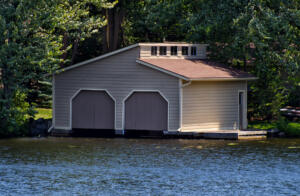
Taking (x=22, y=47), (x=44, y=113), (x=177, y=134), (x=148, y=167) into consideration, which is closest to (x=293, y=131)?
(x=177, y=134)

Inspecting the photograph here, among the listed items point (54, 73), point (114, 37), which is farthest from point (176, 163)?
point (114, 37)

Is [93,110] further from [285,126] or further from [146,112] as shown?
[285,126]

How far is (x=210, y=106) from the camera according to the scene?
1613 inches

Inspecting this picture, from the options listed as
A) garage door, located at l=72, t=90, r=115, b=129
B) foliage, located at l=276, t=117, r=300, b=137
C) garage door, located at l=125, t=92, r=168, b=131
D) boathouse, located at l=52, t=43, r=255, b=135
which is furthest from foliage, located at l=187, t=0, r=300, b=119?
garage door, located at l=72, t=90, r=115, b=129

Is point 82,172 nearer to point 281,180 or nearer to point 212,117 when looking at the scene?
point 281,180

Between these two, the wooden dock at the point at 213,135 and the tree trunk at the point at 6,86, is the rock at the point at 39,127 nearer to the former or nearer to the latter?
the tree trunk at the point at 6,86

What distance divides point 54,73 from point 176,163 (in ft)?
Answer: 40.6

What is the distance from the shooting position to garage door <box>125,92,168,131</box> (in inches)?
1594

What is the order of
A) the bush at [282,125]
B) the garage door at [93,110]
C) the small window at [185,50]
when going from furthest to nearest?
the small window at [185,50]
the bush at [282,125]
the garage door at [93,110]

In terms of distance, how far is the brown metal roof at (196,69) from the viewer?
3984 centimetres

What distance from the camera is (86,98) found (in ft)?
137

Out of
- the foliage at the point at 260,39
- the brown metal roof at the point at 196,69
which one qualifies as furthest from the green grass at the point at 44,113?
the foliage at the point at 260,39

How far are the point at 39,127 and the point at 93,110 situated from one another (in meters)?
3.35

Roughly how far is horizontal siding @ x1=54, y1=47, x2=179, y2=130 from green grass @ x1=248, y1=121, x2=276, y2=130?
5619mm
